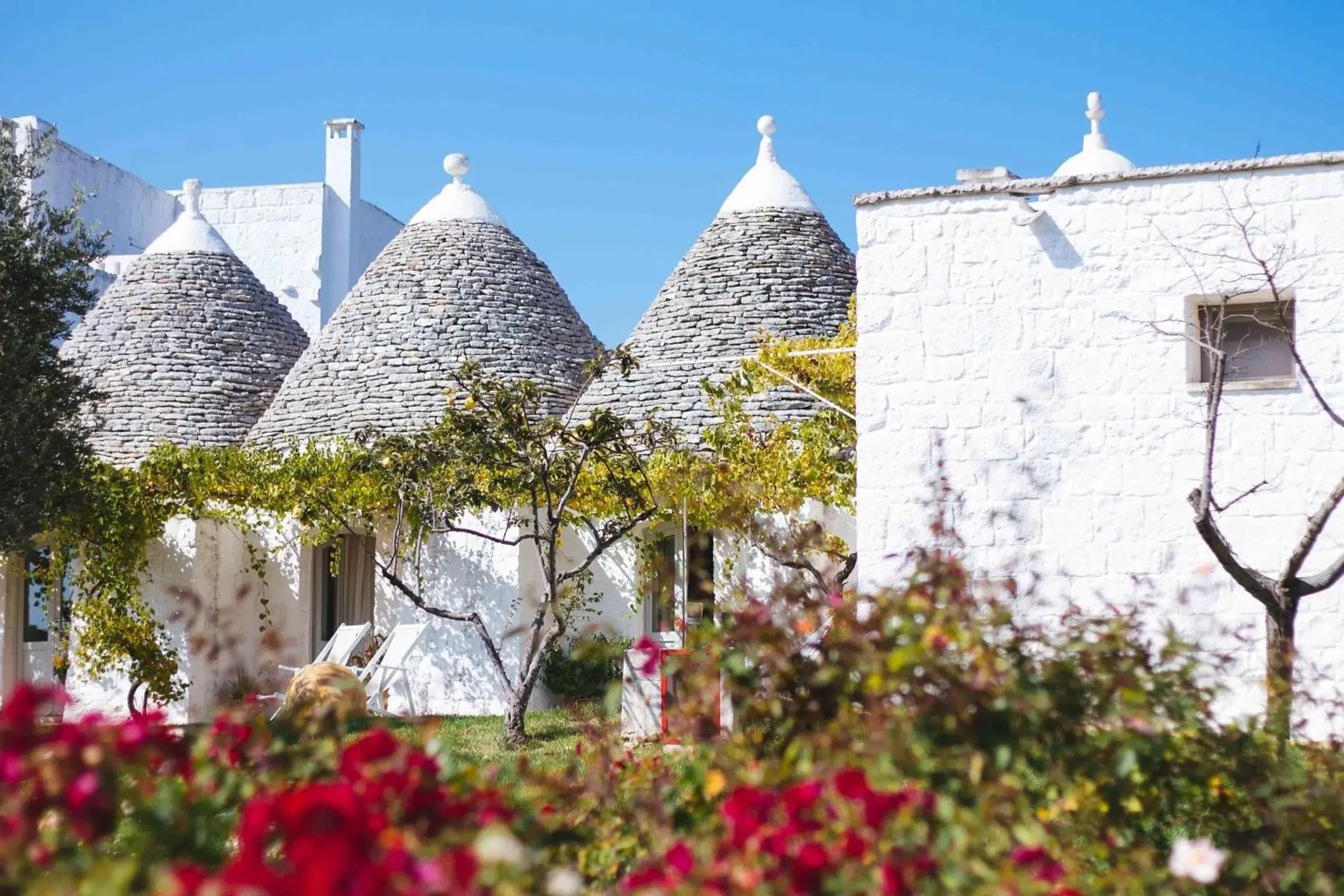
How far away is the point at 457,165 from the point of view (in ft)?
69.8

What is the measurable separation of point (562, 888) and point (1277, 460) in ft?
28.9

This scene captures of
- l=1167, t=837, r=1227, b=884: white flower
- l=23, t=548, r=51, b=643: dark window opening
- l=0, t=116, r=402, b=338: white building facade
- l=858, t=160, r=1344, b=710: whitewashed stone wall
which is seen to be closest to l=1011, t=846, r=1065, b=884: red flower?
l=1167, t=837, r=1227, b=884: white flower

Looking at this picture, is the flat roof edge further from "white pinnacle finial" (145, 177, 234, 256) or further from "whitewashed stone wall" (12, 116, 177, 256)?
"whitewashed stone wall" (12, 116, 177, 256)

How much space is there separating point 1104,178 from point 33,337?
986 cm

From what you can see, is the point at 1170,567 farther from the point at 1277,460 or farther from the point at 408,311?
the point at 408,311

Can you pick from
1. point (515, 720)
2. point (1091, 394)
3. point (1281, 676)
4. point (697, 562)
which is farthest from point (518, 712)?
point (1281, 676)

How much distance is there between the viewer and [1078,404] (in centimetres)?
1048

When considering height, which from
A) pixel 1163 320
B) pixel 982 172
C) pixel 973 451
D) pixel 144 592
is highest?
pixel 982 172

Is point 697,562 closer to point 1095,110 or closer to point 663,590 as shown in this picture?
point 663,590

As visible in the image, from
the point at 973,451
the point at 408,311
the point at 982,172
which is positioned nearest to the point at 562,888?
the point at 973,451

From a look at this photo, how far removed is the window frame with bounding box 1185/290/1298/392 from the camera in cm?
1026

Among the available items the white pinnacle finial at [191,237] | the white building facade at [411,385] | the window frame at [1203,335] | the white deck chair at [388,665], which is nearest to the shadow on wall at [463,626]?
the white building facade at [411,385]

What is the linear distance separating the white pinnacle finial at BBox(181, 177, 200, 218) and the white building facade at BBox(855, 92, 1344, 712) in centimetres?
1516

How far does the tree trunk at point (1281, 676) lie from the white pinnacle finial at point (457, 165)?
1580 centimetres
